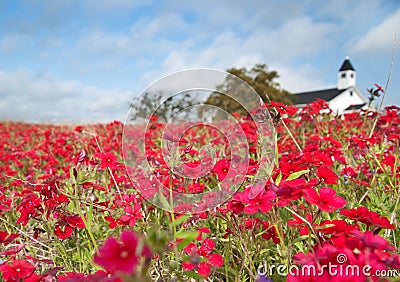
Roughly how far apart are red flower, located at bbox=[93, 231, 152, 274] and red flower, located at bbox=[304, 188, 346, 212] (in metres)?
0.56

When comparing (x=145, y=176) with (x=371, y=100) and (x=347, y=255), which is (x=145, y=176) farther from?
A: (x=371, y=100)

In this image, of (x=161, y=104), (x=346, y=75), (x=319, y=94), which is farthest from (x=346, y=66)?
(x=161, y=104)

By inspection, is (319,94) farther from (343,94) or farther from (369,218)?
(369,218)

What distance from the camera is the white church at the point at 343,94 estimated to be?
4506 centimetres

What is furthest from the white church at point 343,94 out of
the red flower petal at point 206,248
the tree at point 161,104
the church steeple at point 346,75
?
the red flower petal at point 206,248

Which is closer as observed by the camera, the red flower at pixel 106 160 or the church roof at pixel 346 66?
the red flower at pixel 106 160

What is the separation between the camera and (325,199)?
1.05 meters

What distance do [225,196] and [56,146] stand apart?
11.2ft

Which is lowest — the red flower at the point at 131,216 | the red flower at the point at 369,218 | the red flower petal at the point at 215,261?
the red flower petal at the point at 215,261

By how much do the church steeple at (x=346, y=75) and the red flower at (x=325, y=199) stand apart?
178 feet

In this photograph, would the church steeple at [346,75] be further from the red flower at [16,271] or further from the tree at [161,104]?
the red flower at [16,271]

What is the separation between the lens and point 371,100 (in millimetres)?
2971

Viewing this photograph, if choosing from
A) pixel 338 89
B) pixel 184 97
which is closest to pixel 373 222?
pixel 184 97

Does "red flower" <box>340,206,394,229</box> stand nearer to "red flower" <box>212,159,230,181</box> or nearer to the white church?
"red flower" <box>212,159,230,181</box>
